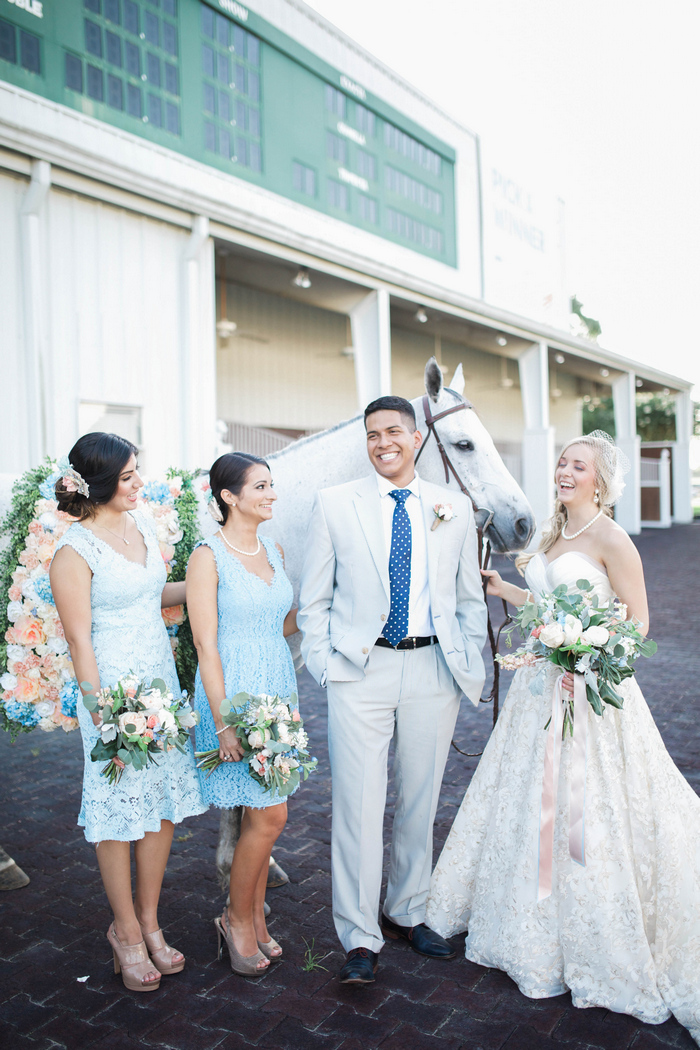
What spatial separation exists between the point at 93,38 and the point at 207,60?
6.81ft

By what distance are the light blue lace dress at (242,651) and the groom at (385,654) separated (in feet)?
0.44

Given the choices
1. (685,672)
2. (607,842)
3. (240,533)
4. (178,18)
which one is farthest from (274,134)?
Answer: (607,842)

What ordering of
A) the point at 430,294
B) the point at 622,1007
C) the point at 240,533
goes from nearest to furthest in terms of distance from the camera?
1. the point at 622,1007
2. the point at 240,533
3. the point at 430,294

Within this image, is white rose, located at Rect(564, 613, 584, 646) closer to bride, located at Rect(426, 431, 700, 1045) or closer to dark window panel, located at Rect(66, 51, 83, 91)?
bride, located at Rect(426, 431, 700, 1045)

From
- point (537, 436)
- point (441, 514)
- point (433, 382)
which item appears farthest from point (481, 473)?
point (537, 436)

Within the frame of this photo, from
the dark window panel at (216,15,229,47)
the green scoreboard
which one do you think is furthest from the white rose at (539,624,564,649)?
the dark window panel at (216,15,229,47)

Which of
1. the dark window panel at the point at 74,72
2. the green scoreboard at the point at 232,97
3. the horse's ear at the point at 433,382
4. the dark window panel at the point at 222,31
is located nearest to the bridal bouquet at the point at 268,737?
the horse's ear at the point at 433,382

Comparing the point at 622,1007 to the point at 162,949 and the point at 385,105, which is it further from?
the point at 385,105

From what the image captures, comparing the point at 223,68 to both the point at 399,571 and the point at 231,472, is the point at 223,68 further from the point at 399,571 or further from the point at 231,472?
the point at 399,571

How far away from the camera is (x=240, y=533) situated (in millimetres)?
2812

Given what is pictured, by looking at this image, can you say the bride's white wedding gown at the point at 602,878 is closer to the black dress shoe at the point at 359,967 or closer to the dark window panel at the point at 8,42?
the black dress shoe at the point at 359,967

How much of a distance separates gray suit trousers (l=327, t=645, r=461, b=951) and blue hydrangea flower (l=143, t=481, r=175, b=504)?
1226 mm

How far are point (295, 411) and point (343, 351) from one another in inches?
75.7

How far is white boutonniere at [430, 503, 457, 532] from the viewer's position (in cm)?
284
